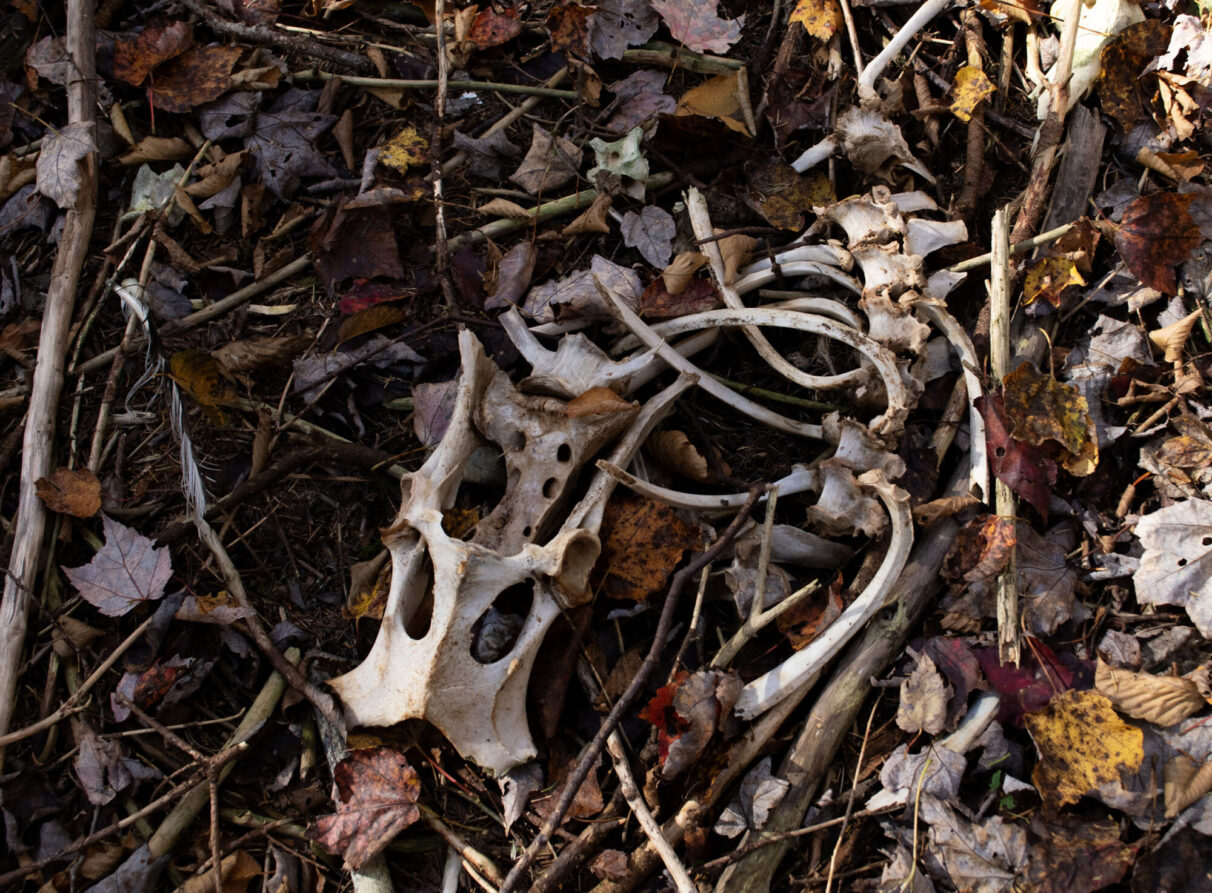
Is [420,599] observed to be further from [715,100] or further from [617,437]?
[715,100]

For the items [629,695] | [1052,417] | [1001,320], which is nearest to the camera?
[629,695]

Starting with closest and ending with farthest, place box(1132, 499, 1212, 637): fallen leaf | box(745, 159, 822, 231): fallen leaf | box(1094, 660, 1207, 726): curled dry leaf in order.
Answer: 1. box(1094, 660, 1207, 726): curled dry leaf
2. box(1132, 499, 1212, 637): fallen leaf
3. box(745, 159, 822, 231): fallen leaf

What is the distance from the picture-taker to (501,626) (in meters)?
2.28

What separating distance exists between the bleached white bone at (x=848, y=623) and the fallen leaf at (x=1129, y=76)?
1532mm

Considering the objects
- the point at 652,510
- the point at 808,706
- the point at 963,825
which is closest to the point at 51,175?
the point at 652,510

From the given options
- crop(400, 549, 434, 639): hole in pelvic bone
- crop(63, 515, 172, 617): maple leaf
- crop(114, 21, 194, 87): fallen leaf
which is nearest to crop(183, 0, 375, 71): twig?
crop(114, 21, 194, 87): fallen leaf

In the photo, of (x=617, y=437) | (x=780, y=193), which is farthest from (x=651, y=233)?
(x=617, y=437)

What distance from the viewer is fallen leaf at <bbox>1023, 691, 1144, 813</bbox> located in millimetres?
1995

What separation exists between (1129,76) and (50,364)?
141 inches

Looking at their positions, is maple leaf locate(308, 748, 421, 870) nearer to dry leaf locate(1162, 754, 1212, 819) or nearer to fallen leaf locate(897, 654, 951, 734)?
fallen leaf locate(897, 654, 951, 734)

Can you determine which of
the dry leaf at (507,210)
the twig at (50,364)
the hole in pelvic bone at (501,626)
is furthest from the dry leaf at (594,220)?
the twig at (50,364)

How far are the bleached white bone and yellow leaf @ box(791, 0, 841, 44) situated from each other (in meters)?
1.63

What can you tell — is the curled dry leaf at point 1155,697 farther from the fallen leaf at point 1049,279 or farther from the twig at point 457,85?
the twig at point 457,85

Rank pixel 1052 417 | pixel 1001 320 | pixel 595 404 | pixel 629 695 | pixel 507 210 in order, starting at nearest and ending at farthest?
pixel 629 695, pixel 595 404, pixel 1052 417, pixel 1001 320, pixel 507 210
